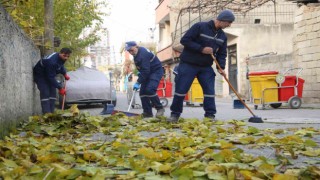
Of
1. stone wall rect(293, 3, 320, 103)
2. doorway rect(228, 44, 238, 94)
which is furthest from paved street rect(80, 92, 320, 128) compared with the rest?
doorway rect(228, 44, 238, 94)

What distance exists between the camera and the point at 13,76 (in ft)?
20.2

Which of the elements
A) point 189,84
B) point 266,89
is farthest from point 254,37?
point 189,84

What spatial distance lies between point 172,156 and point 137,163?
35cm

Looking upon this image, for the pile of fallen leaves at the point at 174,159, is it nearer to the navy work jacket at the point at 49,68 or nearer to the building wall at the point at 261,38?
the navy work jacket at the point at 49,68

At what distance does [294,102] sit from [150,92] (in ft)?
16.7

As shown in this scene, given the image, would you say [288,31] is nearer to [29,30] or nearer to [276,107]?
[276,107]

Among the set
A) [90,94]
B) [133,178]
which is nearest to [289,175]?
[133,178]

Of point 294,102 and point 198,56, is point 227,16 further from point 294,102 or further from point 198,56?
point 294,102

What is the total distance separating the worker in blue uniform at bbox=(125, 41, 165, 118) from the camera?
26.8 feet

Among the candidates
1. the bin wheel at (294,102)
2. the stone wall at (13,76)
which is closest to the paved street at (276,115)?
the bin wheel at (294,102)

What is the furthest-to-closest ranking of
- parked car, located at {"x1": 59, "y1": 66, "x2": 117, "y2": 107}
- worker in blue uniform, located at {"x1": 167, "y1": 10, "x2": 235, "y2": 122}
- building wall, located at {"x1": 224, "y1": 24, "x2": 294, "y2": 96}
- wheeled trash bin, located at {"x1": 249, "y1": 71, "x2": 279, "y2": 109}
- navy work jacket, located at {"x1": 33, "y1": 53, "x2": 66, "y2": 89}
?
building wall, located at {"x1": 224, "y1": 24, "x2": 294, "y2": 96}
parked car, located at {"x1": 59, "y1": 66, "x2": 117, "y2": 107}
wheeled trash bin, located at {"x1": 249, "y1": 71, "x2": 279, "y2": 109}
navy work jacket, located at {"x1": 33, "y1": 53, "x2": 66, "y2": 89}
worker in blue uniform, located at {"x1": 167, "y1": 10, "x2": 235, "y2": 122}

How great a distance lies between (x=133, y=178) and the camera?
2.58m

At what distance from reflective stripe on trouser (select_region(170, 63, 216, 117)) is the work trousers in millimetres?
1519

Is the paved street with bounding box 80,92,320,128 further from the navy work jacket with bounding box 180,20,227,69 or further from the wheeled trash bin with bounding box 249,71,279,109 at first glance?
the navy work jacket with bounding box 180,20,227,69
